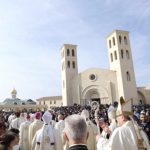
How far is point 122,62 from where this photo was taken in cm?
4294

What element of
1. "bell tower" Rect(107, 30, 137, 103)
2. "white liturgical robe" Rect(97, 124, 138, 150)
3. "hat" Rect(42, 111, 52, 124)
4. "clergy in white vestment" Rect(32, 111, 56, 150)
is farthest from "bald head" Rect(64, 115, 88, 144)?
"bell tower" Rect(107, 30, 137, 103)

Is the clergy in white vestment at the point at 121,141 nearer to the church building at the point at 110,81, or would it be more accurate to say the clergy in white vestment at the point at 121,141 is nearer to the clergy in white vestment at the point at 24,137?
the clergy in white vestment at the point at 24,137

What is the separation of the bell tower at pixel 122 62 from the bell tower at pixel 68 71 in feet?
22.9

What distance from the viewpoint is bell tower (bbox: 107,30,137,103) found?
4128 cm

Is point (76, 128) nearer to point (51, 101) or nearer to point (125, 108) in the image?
point (125, 108)

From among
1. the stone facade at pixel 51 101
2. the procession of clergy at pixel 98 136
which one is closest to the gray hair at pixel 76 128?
the procession of clergy at pixel 98 136

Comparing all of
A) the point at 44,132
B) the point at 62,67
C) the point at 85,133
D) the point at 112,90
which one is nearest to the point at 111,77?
the point at 112,90

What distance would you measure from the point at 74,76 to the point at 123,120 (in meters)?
42.0

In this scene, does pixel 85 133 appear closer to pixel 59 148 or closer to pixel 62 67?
pixel 59 148

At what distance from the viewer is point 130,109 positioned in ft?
14.0

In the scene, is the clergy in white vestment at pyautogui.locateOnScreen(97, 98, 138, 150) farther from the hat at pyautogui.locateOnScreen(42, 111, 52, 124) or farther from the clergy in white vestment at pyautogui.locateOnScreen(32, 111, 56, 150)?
the hat at pyautogui.locateOnScreen(42, 111, 52, 124)

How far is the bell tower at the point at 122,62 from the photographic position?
1625 inches

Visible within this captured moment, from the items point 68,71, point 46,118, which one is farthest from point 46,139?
point 68,71

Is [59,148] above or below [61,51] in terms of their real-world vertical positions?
below
